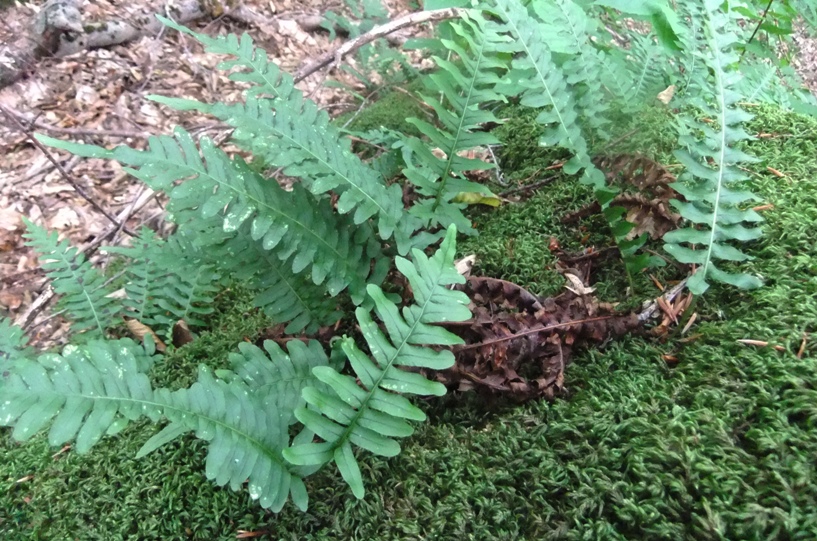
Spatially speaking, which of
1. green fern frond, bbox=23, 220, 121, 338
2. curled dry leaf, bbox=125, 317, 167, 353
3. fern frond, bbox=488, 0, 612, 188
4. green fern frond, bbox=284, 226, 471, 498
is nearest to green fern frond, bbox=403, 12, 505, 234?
fern frond, bbox=488, 0, 612, 188

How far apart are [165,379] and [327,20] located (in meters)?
4.60

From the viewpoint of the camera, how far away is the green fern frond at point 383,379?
1414mm

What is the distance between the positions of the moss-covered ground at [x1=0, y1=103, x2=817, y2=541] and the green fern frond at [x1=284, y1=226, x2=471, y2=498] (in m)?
0.24

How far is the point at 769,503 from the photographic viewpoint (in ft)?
3.79

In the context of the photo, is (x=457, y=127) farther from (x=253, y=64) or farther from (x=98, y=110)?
(x=98, y=110)

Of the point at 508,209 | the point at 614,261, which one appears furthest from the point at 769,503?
the point at 508,209

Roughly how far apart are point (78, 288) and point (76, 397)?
1.53 metres

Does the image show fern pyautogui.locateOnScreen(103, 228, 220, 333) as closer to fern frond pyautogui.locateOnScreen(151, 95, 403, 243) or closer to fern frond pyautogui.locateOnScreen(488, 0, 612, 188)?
fern frond pyautogui.locateOnScreen(151, 95, 403, 243)

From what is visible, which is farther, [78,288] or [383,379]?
[78,288]

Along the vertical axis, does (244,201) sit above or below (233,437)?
above

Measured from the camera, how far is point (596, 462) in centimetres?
139

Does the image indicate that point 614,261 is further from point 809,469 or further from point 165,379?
point 165,379

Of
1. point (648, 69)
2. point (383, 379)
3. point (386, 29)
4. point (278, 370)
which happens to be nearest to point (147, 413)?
point (278, 370)

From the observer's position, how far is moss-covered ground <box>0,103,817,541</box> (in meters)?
1.23
